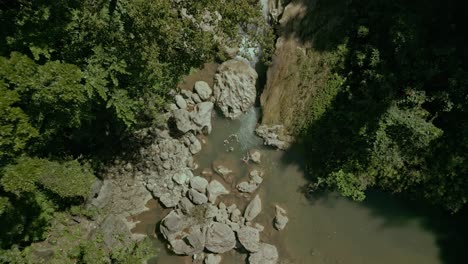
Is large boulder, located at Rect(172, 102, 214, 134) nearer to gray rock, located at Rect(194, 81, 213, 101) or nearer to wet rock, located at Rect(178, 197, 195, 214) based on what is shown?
gray rock, located at Rect(194, 81, 213, 101)

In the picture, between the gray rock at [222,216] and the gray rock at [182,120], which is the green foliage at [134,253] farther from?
the gray rock at [182,120]

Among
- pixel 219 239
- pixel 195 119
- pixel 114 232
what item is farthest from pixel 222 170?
pixel 114 232

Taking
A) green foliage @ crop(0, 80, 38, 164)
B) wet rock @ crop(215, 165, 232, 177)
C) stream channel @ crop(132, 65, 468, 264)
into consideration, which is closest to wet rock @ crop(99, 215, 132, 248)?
stream channel @ crop(132, 65, 468, 264)

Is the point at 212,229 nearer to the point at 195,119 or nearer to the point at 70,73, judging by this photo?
the point at 195,119

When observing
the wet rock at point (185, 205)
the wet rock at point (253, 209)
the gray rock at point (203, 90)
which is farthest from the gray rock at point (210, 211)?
the gray rock at point (203, 90)

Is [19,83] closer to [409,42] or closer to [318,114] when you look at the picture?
[318,114]

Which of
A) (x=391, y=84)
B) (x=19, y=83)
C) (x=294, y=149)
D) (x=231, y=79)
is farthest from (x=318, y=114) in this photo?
(x=19, y=83)
